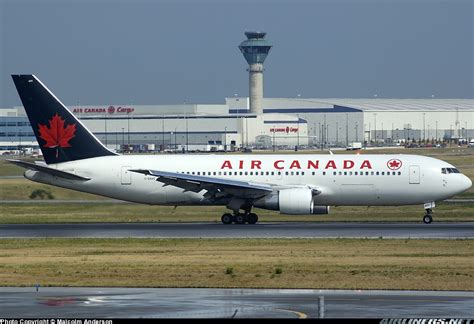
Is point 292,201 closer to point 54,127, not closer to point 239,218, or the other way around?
point 239,218

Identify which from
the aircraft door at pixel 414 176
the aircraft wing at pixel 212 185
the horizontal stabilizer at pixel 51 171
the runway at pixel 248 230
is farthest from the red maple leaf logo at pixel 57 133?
the aircraft door at pixel 414 176

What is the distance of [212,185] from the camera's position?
57875mm

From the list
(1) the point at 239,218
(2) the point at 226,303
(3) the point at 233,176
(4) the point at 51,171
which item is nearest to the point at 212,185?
(1) the point at 239,218

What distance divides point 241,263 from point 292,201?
1825cm

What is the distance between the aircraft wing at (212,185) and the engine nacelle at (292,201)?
76cm

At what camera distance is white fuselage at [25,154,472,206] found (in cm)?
5831

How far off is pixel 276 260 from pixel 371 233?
→ 1162 centimetres

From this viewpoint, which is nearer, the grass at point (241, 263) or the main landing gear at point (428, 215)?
the grass at point (241, 263)

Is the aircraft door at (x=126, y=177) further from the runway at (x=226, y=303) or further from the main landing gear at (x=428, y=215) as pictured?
the runway at (x=226, y=303)

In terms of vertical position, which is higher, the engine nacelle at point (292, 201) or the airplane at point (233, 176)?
the airplane at point (233, 176)

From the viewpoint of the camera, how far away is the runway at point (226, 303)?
25.6 metres

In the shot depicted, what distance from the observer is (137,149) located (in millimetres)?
194000

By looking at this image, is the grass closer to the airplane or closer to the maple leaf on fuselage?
the airplane

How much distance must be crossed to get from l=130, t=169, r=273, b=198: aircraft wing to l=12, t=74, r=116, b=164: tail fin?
433 centimetres
